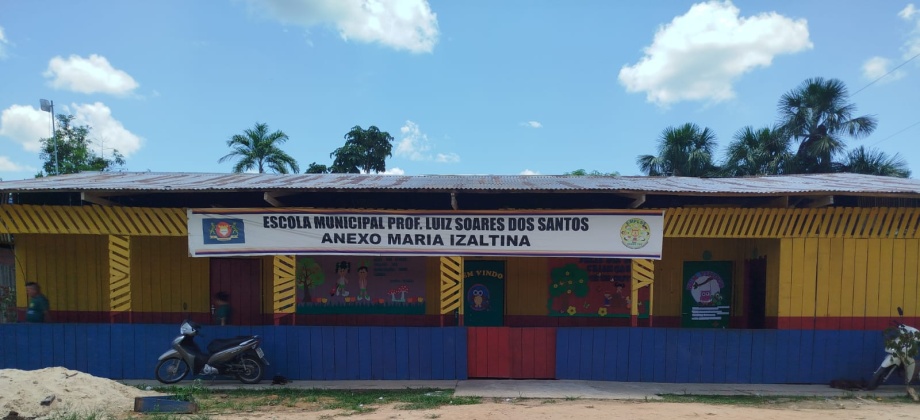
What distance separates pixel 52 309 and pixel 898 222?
15.2 metres

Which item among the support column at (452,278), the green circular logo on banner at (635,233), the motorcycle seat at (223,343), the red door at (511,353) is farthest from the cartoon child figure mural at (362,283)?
the green circular logo on banner at (635,233)

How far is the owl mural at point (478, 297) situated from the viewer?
10461mm

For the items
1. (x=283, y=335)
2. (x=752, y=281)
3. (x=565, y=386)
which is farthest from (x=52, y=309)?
(x=752, y=281)

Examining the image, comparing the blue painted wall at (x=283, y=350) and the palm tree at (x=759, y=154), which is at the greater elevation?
the palm tree at (x=759, y=154)

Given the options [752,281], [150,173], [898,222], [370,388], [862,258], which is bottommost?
[370,388]

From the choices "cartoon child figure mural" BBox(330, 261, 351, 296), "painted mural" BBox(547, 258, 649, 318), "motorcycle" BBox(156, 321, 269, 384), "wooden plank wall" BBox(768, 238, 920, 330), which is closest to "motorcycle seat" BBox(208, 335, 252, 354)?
"motorcycle" BBox(156, 321, 269, 384)

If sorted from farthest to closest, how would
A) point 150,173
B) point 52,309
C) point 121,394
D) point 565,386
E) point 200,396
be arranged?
1. point 150,173
2. point 52,309
3. point 565,386
4. point 200,396
5. point 121,394

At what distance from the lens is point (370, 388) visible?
781cm

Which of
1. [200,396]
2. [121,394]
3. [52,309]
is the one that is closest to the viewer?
[121,394]

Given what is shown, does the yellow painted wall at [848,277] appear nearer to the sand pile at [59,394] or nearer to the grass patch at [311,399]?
the grass patch at [311,399]

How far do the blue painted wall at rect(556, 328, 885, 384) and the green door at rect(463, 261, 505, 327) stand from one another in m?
2.33

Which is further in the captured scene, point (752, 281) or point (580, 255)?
point (752, 281)

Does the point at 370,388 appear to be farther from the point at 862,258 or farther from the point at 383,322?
the point at 862,258

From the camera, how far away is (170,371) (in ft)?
26.5
